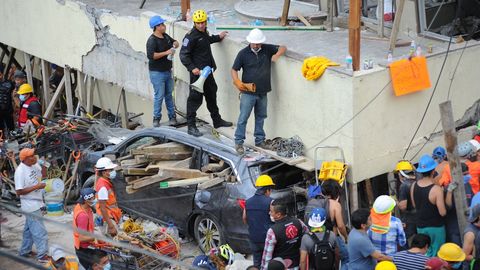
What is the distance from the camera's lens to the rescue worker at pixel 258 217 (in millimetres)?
11867

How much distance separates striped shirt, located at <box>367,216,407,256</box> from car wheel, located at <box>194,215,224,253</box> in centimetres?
267

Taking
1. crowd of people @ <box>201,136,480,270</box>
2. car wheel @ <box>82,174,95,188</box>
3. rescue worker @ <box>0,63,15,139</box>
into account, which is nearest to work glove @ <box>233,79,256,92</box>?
crowd of people @ <box>201,136,480,270</box>

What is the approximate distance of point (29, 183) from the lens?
43.1 ft

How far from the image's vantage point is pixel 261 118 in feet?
46.9

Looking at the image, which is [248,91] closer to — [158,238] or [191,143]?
[191,143]

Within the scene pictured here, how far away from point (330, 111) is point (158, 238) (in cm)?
290

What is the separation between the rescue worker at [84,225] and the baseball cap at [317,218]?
2710mm

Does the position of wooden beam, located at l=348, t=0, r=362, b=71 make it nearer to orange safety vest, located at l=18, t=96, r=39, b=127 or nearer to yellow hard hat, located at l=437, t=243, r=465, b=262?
yellow hard hat, located at l=437, t=243, r=465, b=262

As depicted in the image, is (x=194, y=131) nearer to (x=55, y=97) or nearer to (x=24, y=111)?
(x=24, y=111)

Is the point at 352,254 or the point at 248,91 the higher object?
the point at 248,91

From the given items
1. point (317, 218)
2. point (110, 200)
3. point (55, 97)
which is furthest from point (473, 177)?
point (55, 97)

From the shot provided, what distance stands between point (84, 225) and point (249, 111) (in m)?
3.41

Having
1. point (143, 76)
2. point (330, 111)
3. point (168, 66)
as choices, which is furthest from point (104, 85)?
point (330, 111)

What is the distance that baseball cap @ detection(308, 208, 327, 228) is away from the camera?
10992 mm
